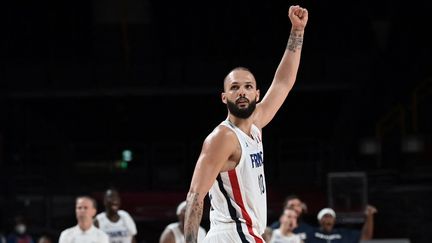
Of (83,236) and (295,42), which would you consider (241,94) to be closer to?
(295,42)

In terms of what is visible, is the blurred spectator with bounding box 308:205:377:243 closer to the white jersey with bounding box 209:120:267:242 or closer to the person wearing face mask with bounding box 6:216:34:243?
the person wearing face mask with bounding box 6:216:34:243

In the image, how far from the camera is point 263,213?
17.9 feet

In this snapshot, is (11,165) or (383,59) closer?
(11,165)

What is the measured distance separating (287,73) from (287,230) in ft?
18.6

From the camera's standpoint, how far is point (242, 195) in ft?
17.5

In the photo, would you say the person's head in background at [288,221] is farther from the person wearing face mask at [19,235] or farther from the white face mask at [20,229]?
the white face mask at [20,229]

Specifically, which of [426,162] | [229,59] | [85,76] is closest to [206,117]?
[229,59]

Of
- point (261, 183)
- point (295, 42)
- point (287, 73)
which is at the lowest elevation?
point (261, 183)

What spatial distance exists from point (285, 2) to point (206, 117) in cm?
359

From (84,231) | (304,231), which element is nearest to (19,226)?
(304,231)

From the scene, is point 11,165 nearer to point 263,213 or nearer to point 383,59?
point 383,59

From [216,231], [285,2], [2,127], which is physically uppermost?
[285,2]

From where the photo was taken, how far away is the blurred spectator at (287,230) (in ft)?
37.4

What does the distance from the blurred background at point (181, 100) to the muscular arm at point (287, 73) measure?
443 inches
